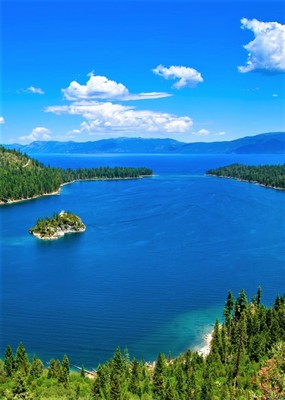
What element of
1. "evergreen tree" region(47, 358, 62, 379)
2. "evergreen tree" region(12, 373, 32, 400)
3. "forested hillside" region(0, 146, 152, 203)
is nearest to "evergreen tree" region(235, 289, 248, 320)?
"evergreen tree" region(47, 358, 62, 379)

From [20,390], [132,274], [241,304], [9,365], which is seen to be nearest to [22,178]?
[132,274]

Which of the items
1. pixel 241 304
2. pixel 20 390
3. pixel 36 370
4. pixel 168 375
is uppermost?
pixel 241 304

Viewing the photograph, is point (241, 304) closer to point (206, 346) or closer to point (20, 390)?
point (206, 346)

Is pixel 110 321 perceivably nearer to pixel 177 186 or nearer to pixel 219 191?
pixel 219 191

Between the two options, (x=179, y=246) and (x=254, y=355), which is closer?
(x=254, y=355)

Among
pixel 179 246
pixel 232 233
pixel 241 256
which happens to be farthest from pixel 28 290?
pixel 232 233

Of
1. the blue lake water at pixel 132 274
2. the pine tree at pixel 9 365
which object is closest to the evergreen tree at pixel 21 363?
the pine tree at pixel 9 365

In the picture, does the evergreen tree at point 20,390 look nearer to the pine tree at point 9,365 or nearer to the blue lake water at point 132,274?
the pine tree at point 9,365

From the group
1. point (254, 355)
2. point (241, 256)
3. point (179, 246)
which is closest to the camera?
point (254, 355)
